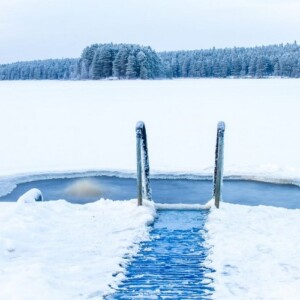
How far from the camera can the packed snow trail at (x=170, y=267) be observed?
4.06m

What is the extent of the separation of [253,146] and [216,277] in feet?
39.1

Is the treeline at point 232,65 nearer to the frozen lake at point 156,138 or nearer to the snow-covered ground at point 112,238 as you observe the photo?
the frozen lake at point 156,138

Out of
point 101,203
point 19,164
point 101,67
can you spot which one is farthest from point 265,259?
point 101,67

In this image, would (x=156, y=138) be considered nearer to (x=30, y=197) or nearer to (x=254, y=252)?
(x=30, y=197)

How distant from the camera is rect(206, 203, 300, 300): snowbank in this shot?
13.5 feet

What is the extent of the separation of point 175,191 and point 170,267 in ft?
17.5

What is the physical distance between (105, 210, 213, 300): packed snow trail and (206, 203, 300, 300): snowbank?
4.8 inches

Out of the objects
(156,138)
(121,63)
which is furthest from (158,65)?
(156,138)

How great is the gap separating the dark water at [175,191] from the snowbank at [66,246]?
277 cm

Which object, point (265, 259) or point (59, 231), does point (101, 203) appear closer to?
point (59, 231)

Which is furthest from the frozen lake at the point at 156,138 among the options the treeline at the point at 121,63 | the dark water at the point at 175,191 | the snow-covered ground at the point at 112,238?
the treeline at the point at 121,63

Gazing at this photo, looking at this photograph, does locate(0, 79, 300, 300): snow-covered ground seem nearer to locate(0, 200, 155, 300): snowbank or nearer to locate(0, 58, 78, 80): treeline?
locate(0, 200, 155, 300): snowbank

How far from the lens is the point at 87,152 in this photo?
49.5 feet

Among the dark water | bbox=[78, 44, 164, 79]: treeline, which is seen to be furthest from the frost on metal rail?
bbox=[78, 44, 164, 79]: treeline
